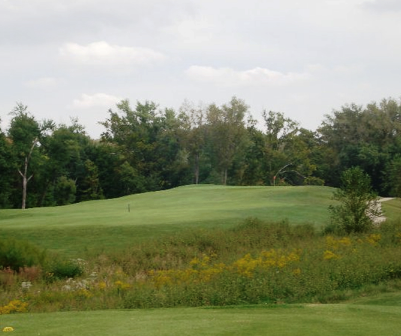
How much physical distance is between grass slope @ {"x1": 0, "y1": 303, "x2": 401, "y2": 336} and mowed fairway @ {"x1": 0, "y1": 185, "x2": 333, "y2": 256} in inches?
522

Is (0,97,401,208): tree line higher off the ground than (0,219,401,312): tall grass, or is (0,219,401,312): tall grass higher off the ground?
(0,97,401,208): tree line

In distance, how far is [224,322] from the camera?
910 centimetres

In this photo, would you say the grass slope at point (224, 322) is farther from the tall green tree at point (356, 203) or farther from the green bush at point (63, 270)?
the tall green tree at point (356, 203)

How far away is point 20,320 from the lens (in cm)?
1005

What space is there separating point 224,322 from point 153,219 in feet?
67.8

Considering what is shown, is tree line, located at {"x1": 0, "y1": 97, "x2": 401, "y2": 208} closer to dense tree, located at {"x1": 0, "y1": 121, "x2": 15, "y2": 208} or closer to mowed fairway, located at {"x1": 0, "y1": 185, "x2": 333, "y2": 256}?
dense tree, located at {"x1": 0, "y1": 121, "x2": 15, "y2": 208}

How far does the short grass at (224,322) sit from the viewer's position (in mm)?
8344

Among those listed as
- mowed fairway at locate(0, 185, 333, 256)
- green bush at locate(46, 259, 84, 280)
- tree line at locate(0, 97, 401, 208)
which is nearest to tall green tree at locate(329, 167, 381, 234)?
mowed fairway at locate(0, 185, 333, 256)

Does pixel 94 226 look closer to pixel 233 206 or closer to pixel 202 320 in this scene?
pixel 233 206

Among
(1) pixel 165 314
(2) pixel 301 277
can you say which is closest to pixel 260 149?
(2) pixel 301 277

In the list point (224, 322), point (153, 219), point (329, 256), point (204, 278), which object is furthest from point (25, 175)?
point (224, 322)

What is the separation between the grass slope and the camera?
834 cm

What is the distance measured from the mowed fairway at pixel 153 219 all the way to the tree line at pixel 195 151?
26195 mm

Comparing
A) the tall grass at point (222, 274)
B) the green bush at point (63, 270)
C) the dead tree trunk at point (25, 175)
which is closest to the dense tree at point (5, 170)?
the dead tree trunk at point (25, 175)
